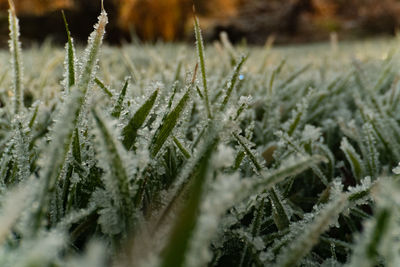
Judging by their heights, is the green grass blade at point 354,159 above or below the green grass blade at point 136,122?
below

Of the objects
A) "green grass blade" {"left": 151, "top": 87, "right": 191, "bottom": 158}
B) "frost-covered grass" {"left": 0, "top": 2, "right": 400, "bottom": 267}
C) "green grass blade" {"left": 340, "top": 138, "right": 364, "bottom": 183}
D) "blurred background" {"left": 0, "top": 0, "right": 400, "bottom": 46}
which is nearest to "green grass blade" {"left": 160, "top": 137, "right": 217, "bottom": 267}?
"frost-covered grass" {"left": 0, "top": 2, "right": 400, "bottom": 267}

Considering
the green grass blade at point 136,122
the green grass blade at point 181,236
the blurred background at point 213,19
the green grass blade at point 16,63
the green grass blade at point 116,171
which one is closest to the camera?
the green grass blade at point 181,236

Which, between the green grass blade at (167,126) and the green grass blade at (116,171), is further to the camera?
the green grass blade at (167,126)

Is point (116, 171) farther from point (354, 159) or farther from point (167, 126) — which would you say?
point (354, 159)

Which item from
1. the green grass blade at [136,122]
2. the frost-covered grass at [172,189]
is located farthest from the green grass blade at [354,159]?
the green grass blade at [136,122]

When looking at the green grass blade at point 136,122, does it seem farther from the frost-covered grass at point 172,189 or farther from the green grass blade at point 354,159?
the green grass blade at point 354,159

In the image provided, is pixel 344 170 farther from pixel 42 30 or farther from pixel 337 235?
pixel 42 30

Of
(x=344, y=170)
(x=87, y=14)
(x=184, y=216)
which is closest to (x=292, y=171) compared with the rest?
(x=184, y=216)
